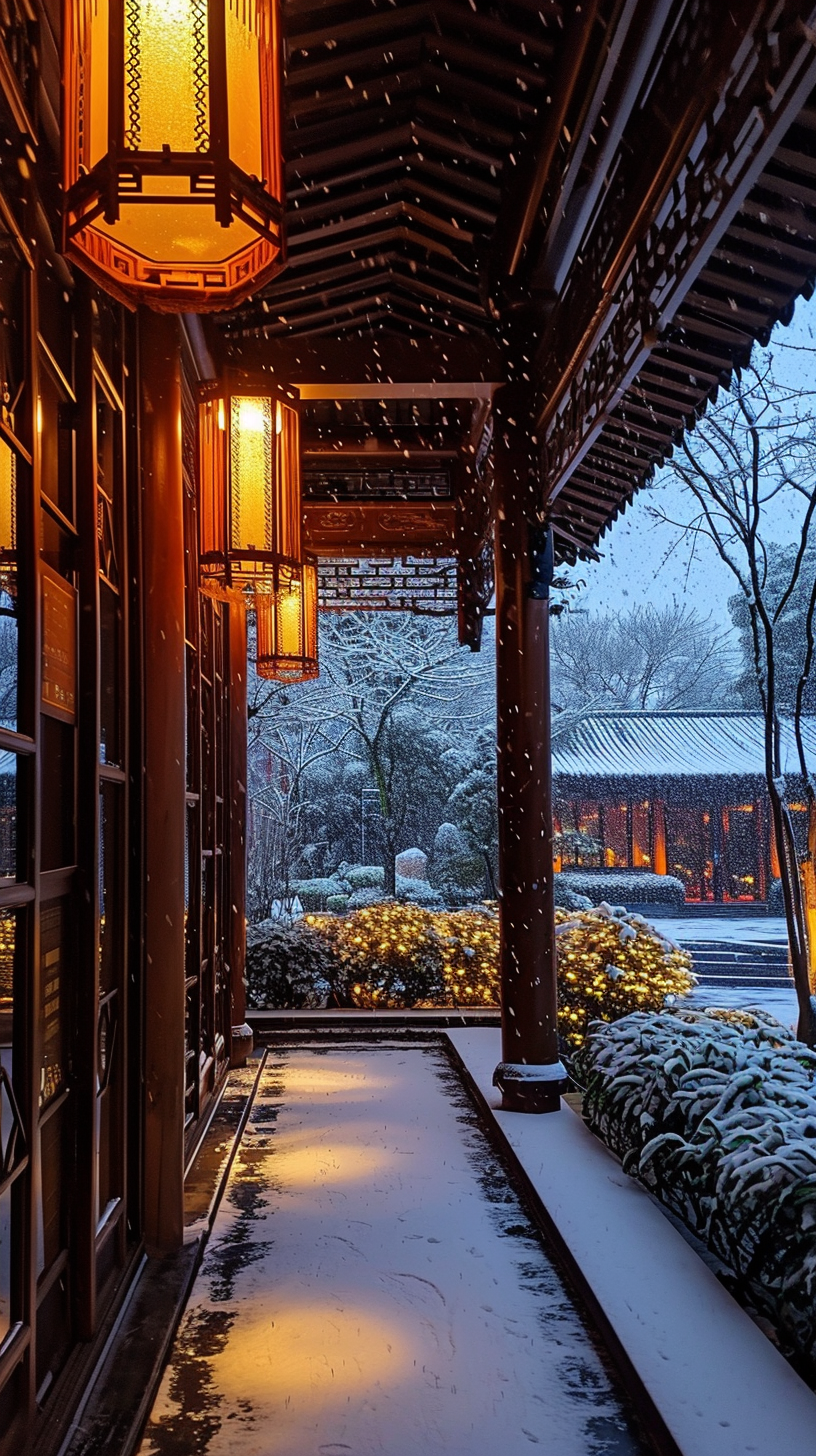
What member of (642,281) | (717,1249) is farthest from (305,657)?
(717,1249)

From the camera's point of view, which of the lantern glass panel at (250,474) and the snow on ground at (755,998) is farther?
the snow on ground at (755,998)

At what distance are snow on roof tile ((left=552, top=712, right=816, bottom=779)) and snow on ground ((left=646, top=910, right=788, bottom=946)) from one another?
2688 millimetres

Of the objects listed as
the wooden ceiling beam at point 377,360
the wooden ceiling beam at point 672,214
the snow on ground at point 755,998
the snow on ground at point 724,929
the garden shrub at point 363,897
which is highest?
the wooden ceiling beam at point 377,360

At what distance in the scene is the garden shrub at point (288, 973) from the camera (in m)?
8.34

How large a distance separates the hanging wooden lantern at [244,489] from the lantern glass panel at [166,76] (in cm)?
243

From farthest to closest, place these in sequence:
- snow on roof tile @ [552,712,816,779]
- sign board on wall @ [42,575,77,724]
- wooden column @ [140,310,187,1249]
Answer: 1. snow on roof tile @ [552,712,816,779]
2. wooden column @ [140,310,187,1249]
3. sign board on wall @ [42,575,77,724]

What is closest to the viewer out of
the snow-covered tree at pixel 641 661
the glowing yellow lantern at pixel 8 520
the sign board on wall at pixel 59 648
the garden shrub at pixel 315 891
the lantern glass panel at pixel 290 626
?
the glowing yellow lantern at pixel 8 520

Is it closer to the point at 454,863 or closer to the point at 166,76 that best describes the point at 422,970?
the point at 166,76

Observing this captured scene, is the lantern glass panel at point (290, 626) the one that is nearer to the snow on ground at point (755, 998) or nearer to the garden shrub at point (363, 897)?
the snow on ground at point (755, 998)

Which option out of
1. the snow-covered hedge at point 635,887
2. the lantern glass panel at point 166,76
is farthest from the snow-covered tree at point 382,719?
the lantern glass panel at point 166,76

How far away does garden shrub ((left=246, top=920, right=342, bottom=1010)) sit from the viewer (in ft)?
27.3

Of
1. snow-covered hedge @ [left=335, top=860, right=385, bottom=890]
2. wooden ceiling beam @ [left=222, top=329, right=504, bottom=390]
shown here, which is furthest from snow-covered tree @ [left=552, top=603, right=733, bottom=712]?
wooden ceiling beam @ [left=222, top=329, right=504, bottom=390]

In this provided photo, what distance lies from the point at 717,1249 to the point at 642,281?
2.69 meters

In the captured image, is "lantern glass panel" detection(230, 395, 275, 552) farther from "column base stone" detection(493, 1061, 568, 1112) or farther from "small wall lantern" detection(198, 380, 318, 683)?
"column base stone" detection(493, 1061, 568, 1112)
